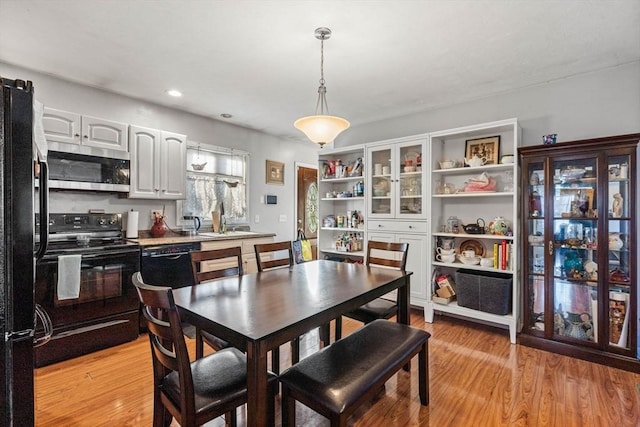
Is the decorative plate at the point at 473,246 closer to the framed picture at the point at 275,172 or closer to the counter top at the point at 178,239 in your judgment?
the counter top at the point at 178,239

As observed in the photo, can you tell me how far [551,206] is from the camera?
112 inches

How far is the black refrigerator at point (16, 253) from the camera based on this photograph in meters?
1.03

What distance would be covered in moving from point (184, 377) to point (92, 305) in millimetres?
2105

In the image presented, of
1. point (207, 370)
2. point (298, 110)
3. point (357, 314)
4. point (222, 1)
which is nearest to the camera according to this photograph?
point (207, 370)

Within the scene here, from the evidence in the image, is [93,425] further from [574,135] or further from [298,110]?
[574,135]

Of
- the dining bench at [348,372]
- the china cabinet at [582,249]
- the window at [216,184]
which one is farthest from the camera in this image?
the window at [216,184]

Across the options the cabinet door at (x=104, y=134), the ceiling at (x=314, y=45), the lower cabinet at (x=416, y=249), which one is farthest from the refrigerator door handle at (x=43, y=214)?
the lower cabinet at (x=416, y=249)

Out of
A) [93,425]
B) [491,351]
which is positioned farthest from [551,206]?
[93,425]

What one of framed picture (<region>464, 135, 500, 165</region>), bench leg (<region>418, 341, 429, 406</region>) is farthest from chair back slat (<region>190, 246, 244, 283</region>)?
framed picture (<region>464, 135, 500, 165</region>)

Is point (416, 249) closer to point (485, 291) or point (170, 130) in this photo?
point (485, 291)

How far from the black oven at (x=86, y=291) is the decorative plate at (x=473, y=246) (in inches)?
134

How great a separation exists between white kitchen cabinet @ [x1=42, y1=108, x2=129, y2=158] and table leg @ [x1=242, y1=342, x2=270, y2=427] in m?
2.92

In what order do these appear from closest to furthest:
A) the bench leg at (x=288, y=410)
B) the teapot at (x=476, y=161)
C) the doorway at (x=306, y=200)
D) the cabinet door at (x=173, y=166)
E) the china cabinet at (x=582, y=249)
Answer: the bench leg at (x=288, y=410) → the china cabinet at (x=582, y=249) → the teapot at (x=476, y=161) → the cabinet door at (x=173, y=166) → the doorway at (x=306, y=200)

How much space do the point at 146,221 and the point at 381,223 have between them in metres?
2.80
